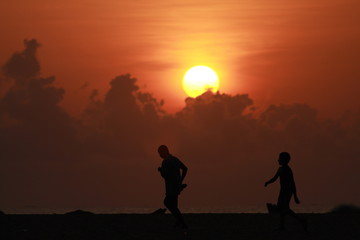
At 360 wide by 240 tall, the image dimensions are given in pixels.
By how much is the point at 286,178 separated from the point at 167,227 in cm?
362

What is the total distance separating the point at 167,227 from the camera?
21.6 m

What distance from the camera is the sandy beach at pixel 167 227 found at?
62.6ft

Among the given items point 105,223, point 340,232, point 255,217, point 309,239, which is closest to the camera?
point 309,239

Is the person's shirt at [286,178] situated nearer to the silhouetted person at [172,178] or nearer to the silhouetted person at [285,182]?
the silhouetted person at [285,182]

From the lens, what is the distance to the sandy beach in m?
19.1

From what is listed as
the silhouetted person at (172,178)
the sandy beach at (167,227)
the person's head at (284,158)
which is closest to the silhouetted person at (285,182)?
the person's head at (284,158)

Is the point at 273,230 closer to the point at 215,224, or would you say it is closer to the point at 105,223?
the point at 215,224

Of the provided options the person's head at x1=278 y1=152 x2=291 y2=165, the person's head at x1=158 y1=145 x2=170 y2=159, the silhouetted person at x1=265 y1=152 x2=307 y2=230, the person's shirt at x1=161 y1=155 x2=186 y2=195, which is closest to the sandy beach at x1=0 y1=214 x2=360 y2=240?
the silhouetted person at x1=265 y1=152 x2=307 y2=230

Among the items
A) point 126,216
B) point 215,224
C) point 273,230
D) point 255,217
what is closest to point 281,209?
point 273,230

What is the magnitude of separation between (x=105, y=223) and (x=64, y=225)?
1369 mm

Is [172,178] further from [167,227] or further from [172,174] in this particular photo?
[167,227]

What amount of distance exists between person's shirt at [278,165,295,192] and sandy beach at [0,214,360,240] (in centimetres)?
107

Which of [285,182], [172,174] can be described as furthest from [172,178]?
[285,182]

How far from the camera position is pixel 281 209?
65.7ft
